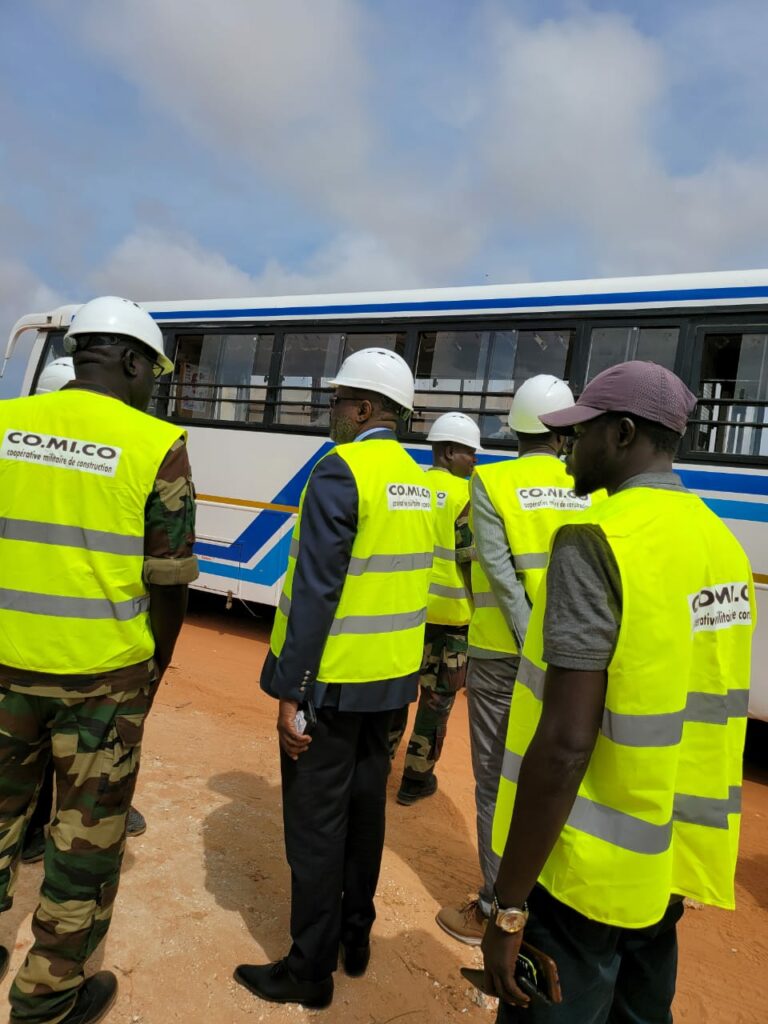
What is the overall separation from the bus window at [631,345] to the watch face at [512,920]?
479 centimetres

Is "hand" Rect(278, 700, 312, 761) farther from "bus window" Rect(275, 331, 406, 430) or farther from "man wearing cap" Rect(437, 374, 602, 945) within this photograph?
"bus window" Rect(275, 331, 406, 430)

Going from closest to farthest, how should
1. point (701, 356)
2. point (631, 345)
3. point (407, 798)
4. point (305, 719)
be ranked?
point (305, 719), point (407, 798), point (701, 356), point (631, 345)

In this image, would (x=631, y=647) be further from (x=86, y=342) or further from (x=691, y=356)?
(x=691, y=356)

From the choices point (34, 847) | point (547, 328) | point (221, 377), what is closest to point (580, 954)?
point (34, 847)

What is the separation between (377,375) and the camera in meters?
2.58

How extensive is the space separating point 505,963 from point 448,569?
2.85 m

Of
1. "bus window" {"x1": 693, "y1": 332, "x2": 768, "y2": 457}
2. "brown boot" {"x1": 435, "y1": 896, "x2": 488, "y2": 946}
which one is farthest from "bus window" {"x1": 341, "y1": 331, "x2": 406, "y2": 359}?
"brown boot" {"x1": 435, "y1": 896, "x2": 488, "y2": 946}

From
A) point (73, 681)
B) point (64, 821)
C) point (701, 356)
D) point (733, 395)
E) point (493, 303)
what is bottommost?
point (64, 821)

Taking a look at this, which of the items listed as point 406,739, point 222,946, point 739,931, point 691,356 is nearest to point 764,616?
point 691,356

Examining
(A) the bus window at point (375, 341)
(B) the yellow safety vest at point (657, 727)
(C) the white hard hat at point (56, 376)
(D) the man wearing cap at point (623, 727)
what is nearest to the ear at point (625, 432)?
(D) the man wearing cap at point (623, 727)

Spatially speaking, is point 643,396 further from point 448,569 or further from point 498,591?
point 448,569

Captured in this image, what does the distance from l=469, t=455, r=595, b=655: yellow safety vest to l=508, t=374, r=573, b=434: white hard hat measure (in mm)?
244

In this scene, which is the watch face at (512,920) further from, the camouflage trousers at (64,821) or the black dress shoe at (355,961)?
the black dress shoe at (355,961)

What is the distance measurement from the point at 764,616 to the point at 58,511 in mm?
5042
